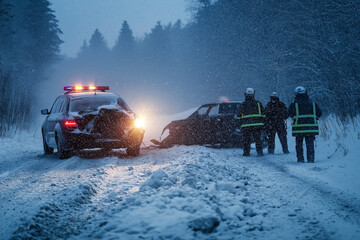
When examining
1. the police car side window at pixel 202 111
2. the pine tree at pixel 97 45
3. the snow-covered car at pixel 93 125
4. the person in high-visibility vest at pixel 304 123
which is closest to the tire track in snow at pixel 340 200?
the person in high-visibility vest at pixel 304 123

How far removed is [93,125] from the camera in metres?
8.64

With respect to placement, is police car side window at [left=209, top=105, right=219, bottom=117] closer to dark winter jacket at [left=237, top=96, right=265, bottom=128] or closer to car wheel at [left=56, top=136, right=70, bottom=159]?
dark winter jacket at [left=237, top=96, right=265, bottom=128]

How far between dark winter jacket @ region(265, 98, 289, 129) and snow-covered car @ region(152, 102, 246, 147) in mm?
1215

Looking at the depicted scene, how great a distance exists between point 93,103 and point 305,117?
5699 millimetres

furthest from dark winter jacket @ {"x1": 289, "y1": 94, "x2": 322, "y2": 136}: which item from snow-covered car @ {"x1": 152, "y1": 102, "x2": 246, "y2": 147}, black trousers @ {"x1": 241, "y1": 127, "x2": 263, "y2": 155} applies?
snow-covered car @ {"x1": 152, "y1": 102, "x2": 246, "y2": 147}

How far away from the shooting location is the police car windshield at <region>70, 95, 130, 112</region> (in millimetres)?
9133

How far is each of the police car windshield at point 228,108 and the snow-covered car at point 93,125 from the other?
148 inches

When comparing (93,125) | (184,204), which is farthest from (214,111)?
(184,204)

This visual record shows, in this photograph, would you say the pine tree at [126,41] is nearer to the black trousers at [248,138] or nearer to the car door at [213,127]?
the car door at [213,127]

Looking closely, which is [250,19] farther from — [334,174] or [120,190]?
[120,190]

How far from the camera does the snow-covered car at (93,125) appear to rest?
859 cm

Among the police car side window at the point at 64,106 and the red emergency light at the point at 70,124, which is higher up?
the police car side window at the point at 64,106

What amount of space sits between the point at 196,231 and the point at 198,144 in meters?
8.91

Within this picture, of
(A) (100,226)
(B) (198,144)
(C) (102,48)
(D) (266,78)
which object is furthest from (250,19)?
(C) (102,48)
